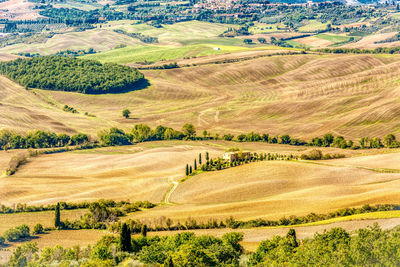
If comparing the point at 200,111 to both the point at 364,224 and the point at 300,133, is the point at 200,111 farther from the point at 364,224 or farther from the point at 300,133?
the point at 364,224

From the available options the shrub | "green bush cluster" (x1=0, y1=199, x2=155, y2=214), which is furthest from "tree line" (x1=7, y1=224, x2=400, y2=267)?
"green bush cluster" (x1=0, y1=199, x2=155, y2=214)

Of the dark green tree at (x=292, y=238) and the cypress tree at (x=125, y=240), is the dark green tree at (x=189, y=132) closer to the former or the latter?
the cypress tree at (x=125, y=240)

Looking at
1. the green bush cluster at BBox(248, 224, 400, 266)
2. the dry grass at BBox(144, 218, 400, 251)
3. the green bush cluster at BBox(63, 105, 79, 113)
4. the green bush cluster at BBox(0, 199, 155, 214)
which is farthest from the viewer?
the green bush cluster at BBox(63, 105, 79, 113)

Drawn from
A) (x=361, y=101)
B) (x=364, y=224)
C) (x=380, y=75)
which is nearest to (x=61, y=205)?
(x=364, y=224)

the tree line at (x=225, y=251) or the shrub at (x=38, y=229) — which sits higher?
the tree line at (x=225, y=251)

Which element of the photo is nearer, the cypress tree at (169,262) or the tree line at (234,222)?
the cypress tree at (169,262)

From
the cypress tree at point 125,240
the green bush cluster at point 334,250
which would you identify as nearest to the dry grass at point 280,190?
the cypress tree at point 125,240

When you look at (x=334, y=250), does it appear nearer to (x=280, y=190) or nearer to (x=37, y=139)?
(x=280, y=190)

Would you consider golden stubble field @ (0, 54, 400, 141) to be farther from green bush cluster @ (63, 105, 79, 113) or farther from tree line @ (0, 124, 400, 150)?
tree line @ (0, 124, 400, 150)
